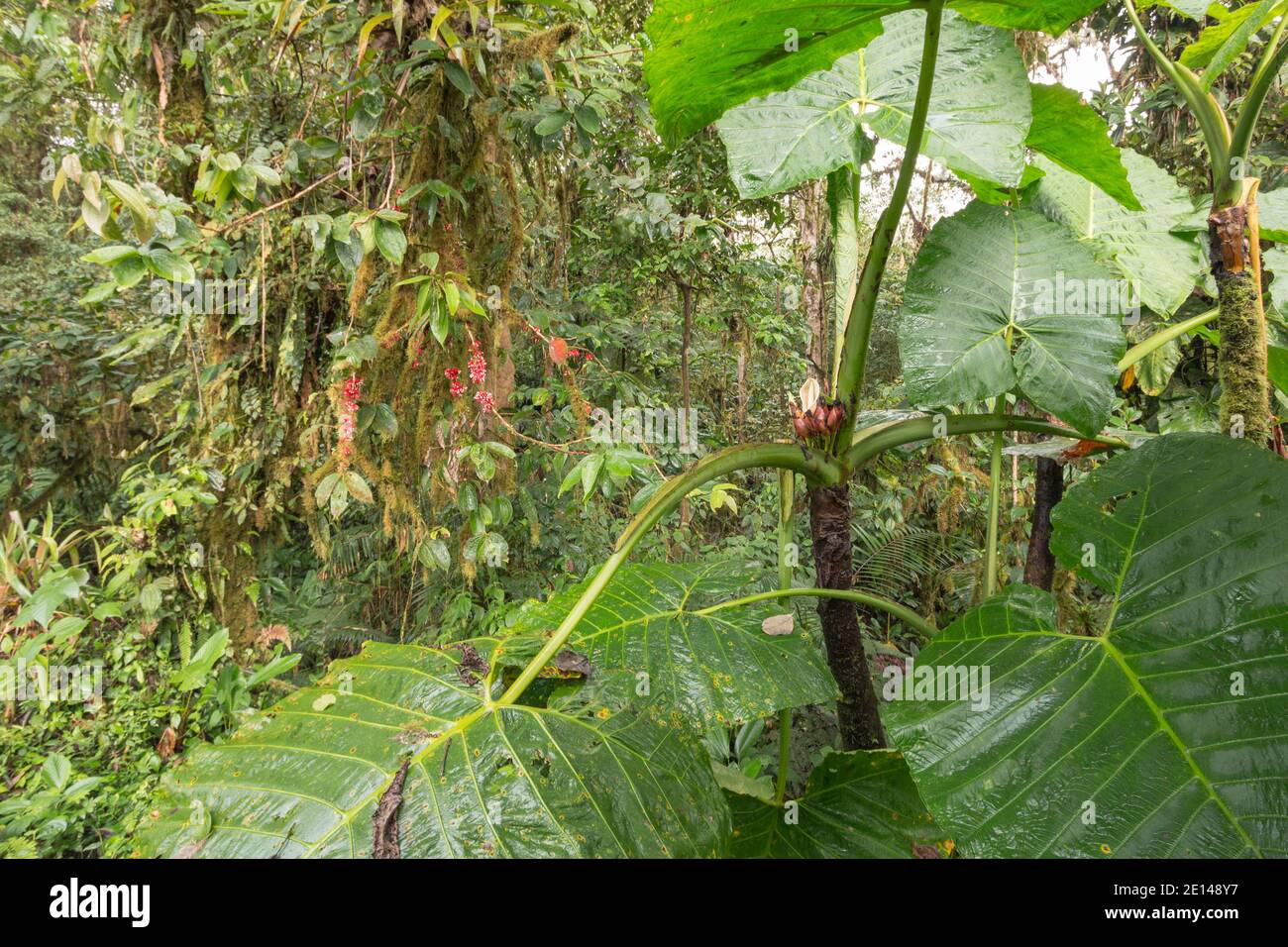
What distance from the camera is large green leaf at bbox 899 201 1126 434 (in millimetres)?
605

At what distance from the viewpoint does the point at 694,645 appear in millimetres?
686

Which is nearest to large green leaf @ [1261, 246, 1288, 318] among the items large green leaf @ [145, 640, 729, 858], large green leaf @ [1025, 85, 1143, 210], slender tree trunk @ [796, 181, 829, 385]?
large green leaf @ [1025, 85, 1143, 210]

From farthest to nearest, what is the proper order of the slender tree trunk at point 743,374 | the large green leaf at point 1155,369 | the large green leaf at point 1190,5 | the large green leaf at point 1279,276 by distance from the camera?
the slender tree trunk at point 743,374
the large green leaf at point 1155,369
the large green leaf at point 1279,276
the large green leaf at point 1190,5

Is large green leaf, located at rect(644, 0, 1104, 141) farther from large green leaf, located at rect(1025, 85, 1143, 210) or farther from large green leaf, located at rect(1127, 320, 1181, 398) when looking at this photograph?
large green leaf, located at rect(1127, 320, 1181, 398)

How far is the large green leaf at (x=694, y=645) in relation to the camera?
0.61 m

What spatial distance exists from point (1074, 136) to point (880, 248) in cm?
29

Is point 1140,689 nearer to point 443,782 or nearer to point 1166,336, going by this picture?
point 1166,336

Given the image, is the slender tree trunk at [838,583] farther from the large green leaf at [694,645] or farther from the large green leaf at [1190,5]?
the large green leaf at [1190,5]

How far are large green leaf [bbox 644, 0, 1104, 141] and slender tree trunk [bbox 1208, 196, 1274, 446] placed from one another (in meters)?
0.21

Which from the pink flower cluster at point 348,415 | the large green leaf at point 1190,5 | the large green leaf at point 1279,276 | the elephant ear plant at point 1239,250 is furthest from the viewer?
the pink flower cluster at point 348,415

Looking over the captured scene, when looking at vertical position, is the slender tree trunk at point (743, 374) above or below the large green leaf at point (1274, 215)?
above

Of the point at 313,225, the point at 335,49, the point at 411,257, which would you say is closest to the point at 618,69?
the point at 335,49

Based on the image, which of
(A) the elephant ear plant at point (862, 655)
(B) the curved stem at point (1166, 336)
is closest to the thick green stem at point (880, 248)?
(A) the elephant ear plant at point (862, 655)
